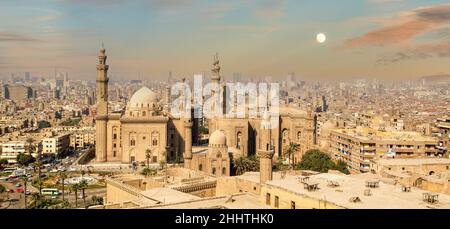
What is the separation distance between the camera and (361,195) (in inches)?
509

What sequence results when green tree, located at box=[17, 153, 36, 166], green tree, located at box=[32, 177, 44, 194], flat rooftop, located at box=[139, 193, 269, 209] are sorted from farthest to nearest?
green tree, located at box=[17, 153, 36, 166], green tree, located at box=[32, 177, 44, 194], flat rooftop, located at box=[139, 193, 269, 209]

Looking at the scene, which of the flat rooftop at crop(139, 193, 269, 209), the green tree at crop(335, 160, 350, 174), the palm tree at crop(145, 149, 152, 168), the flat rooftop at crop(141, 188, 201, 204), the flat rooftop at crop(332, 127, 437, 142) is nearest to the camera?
the flat rooftop at crop(139, 193, 269, 209)

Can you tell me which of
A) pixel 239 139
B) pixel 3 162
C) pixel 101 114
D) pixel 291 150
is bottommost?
pixel 3 162

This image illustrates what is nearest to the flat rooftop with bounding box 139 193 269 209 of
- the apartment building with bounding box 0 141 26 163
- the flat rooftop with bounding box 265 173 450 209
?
the flat rooftop with bounding box 265 173 450 209

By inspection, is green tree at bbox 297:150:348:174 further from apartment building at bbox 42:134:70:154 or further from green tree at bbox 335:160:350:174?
apartment building at bbox 42:134:70:154

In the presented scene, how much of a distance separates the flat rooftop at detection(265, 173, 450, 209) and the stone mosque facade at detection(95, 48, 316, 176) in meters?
19.0

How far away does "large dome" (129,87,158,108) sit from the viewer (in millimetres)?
37188

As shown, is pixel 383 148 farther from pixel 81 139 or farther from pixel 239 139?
pixel 81 139

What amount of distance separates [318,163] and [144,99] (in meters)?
14.4

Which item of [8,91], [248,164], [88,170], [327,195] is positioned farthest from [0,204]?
[8,91]

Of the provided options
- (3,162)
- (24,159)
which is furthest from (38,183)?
(3,162)

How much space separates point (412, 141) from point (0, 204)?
23419mm
